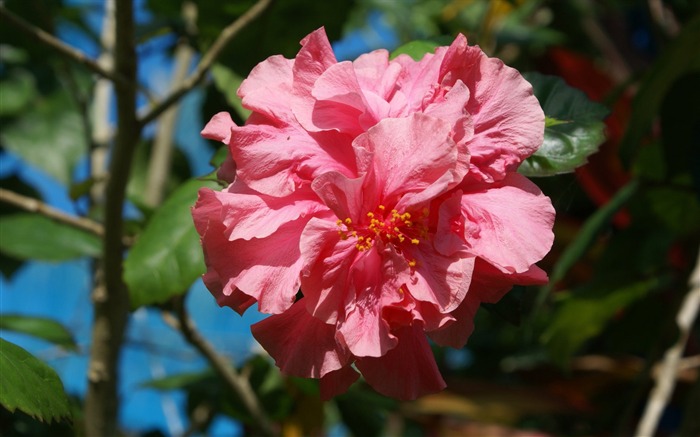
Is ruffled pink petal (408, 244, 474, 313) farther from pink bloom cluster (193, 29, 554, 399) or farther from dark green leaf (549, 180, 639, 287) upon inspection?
dark green leaf (549, 180, 639, 287)

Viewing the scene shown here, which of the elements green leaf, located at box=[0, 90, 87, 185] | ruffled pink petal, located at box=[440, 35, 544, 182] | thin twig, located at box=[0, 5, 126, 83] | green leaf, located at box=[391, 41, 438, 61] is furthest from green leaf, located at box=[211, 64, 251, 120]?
green leaf, located at box=[0, 90, 87, 185]

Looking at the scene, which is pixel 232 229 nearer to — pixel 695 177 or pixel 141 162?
pixel 695 177

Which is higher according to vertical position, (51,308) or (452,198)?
(51,308)

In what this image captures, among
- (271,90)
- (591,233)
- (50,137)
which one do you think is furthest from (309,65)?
(50,137)

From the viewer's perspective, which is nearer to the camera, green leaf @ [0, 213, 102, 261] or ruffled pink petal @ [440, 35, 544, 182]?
ruffled pink petal @ [440, 35, 544, 182]

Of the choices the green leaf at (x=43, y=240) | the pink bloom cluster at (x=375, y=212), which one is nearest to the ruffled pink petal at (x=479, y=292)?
the pink bloom cluster at (x=375, y=212)

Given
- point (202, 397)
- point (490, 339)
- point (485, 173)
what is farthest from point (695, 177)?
point (490, 339)
